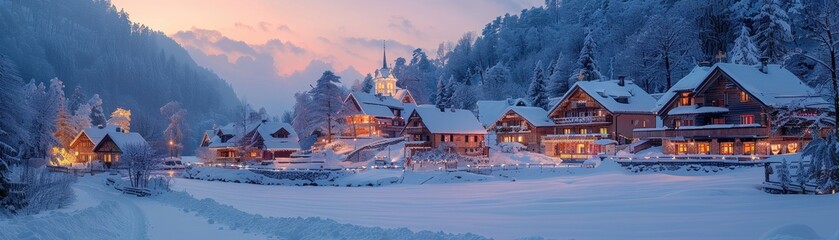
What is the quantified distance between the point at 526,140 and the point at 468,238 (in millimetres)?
66308

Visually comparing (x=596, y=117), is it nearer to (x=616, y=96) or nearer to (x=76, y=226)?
(x=616, y=96)

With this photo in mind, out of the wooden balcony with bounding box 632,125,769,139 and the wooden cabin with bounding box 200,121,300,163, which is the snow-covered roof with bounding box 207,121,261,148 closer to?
the wooden cabin with bounding box 200,121,300,163

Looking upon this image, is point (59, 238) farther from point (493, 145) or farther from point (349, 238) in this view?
point (493, 145)

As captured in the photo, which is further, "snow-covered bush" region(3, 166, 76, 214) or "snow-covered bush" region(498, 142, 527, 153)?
"snow-covered bush" region(498, 142, 527, 153)

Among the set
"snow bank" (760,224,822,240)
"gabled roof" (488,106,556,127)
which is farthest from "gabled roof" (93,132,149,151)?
"snow bank" (760,224,822,240)

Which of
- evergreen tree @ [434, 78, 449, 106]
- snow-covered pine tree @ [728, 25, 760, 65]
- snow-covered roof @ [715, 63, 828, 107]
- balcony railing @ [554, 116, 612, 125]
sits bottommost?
balcony railing @ [554, 116, 612, 125]

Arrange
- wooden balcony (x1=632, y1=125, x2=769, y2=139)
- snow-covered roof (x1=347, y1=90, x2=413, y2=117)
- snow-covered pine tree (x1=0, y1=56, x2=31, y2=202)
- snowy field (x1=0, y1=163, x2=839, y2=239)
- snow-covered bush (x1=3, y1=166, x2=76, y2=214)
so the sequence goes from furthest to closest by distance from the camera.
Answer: snow-covered roof (x1=347, y1=90, x2=413, y2=117), wooden balcony (x1=632, y1=125, x2=769, y2=139), snow-covered pine tree (x1=0, y1=56, x2=31, y2=202), snow-covered bush (x1=3, y1=166, x2=76, y2=214), snowy field (x1=0, y1=163, x2=839, y2=239)

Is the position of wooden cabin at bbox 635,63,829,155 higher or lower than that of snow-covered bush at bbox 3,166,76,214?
higher

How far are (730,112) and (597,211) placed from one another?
37.4 m

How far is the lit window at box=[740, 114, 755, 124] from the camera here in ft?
183

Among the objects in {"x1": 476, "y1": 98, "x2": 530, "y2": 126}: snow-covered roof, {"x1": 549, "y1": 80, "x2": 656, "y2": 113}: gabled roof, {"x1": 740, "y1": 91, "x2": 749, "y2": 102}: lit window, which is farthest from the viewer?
{"x1": 476, "y1": 98, "x2": 530, "y2": 126}: snow-covered roof

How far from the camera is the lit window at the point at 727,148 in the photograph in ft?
185

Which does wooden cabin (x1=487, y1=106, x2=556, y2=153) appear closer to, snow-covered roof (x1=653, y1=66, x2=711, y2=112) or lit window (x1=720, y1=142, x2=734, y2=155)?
snow-covered roof (x1=653, y1=66, x2=711, y2=112)

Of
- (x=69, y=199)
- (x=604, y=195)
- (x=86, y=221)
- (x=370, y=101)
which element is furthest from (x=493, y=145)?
(x=86, y=221)
